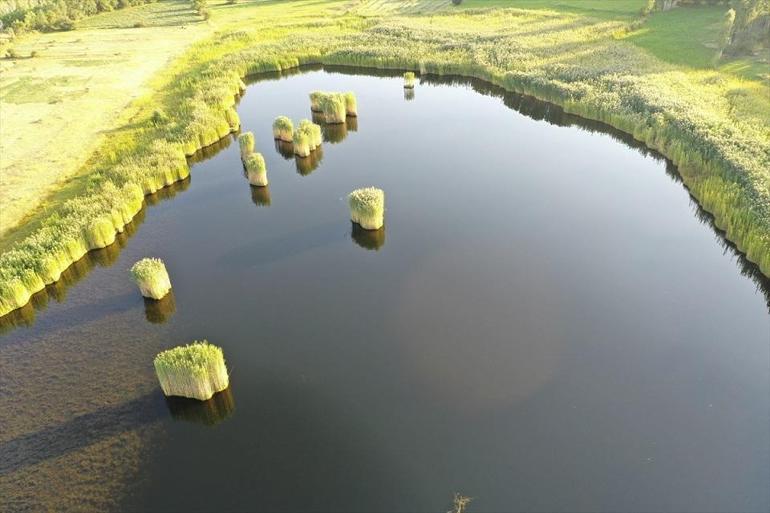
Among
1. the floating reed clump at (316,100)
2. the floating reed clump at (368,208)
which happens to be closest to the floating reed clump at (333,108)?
the floating reed clump at (316,100)

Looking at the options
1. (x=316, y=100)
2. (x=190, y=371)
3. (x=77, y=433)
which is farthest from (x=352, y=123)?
(x=77, y=433)

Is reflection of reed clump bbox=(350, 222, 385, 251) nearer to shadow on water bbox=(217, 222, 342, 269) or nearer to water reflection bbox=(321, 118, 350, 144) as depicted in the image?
shadow on water bbox=(217, 222, 342, 269)

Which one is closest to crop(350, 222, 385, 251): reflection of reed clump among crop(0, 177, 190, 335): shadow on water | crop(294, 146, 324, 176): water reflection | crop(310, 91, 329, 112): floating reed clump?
crop(294, 146, 324, 176): water reflection

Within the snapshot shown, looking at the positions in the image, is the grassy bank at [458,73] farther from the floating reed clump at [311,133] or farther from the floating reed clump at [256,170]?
the floating reed clump at [311,133]

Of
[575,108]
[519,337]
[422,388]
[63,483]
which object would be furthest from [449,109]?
[63,483]

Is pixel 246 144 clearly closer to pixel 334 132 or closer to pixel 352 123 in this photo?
pixel 334 132

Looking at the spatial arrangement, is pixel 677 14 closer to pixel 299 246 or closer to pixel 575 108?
pixel 575 108

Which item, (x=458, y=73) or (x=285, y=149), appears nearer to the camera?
(x=285, y=149)
